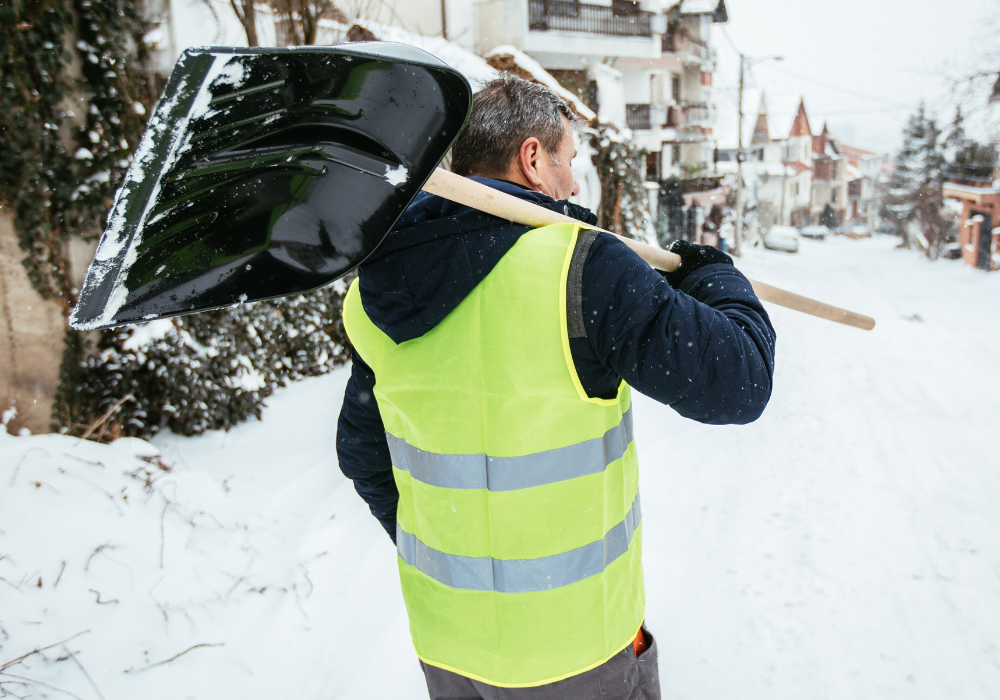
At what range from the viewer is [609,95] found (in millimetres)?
15953

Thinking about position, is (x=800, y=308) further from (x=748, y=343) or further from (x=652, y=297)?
(x=652, y=297)

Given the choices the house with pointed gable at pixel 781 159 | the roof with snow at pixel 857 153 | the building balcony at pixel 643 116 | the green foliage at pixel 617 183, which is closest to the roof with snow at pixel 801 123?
the house with pointed gable at pixel 781 159

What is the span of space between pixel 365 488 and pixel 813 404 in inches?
196

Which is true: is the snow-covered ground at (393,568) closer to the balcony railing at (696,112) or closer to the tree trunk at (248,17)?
the tree trunk at (248,17)

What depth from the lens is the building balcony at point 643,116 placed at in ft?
72.3

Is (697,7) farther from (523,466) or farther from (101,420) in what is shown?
(523,466)

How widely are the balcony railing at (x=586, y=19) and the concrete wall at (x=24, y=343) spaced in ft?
43.2

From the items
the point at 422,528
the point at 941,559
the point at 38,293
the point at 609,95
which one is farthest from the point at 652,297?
the point at 609,95

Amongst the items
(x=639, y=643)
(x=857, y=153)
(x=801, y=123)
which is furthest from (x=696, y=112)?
(x=857, y=153)

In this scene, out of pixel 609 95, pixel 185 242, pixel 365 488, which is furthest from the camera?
pixel 609 95

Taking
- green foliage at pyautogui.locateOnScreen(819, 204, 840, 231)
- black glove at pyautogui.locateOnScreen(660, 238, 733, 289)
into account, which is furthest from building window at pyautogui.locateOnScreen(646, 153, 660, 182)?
green foliage at pyautogui.locateOnScreen(819, 204, 840, 231)

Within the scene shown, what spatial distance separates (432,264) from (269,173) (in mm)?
297

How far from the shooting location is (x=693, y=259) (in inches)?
53.1

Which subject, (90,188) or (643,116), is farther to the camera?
(643,116)
